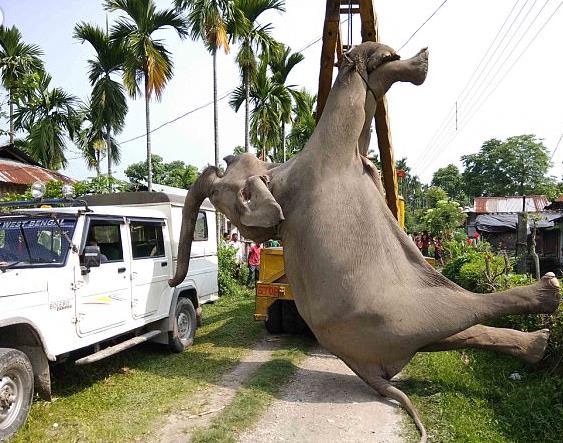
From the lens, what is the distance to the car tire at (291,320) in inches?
359

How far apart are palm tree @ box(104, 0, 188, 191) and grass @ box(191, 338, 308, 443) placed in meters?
8.93

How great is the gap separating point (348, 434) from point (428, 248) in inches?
699

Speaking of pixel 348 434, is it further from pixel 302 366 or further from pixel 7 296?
pixel 7 296

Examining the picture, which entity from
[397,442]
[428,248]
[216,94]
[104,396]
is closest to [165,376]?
[104,396]

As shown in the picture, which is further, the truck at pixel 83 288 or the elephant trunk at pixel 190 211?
the elephant trunk at pixel 190 211

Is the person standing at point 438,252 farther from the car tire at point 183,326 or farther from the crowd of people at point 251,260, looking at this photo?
the car tire at point 183,326

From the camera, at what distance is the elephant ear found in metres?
5.20

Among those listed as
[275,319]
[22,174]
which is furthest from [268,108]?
[275,319]

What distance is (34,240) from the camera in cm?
587

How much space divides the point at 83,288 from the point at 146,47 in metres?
10.7

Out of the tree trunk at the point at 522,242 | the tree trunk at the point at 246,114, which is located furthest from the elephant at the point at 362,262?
the tree trunk at the point at 246,114

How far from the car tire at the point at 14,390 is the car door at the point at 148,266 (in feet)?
6.74

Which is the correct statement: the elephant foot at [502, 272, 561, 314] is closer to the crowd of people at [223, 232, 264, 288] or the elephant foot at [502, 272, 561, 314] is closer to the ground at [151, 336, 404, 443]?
the ground at [151, 336, 404, 443]

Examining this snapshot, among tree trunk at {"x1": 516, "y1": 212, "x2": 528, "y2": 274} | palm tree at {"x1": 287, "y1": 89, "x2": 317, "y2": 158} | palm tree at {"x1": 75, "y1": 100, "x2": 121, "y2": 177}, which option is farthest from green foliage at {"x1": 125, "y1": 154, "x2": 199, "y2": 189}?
tree trunk at {"x1": 516, "y1": 212, "x2": 528, "y2": 274}
